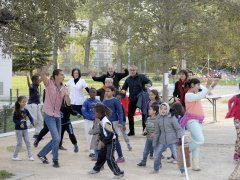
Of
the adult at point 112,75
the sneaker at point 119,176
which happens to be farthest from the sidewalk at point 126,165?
the adult at point 112,75

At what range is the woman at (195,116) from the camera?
8.69m

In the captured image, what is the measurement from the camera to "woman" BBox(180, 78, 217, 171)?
28.5 feet

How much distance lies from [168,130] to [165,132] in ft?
0.20

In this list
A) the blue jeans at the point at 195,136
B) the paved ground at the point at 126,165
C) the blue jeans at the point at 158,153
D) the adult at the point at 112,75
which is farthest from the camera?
the adult at the point at 112,75

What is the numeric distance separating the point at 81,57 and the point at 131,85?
312 feet

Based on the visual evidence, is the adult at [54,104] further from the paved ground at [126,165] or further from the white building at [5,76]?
the white building at [5,76]

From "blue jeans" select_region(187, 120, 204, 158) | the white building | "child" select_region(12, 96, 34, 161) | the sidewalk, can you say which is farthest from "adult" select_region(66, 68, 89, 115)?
the white building

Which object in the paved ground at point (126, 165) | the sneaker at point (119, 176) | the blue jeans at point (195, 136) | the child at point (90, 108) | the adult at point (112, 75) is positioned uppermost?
the adult at point (112, 75)

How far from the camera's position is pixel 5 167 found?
8.84 metres

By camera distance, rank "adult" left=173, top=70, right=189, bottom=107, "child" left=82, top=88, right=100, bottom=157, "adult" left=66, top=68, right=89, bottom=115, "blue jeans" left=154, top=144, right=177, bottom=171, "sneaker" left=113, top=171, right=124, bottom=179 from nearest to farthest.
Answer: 1. "sneaker" left=113, top=171, right=124, bottom=179
2. "blue jeans" left=154, top=144, right=177, bottom=171
3. "child" left=82, top=88, right=100, bottom=157
4. "adult" left=66, top=68, right=89, bottom=115
5. "adult" left=173, top=70, right=189, bottom=107

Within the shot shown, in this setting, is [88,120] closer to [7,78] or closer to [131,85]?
[131,85]

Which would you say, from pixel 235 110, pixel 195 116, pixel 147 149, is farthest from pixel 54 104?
pixel 235 110

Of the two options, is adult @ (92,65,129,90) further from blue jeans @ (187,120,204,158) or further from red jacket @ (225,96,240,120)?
blue jeans @ (187,120,204,158)

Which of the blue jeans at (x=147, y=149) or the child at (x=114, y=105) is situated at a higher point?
the child at (x=114, y=105)
